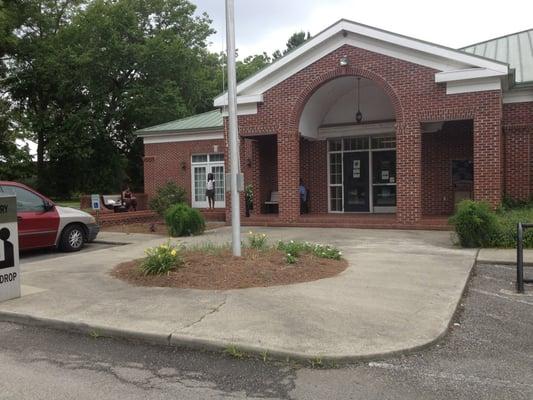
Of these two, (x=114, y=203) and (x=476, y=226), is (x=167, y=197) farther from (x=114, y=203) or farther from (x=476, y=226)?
(x=476, y=226)

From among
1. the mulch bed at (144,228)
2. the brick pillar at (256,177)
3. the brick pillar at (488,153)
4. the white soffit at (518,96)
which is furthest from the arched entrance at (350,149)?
the mulch bed at (144,228)

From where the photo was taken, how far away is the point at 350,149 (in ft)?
61.9

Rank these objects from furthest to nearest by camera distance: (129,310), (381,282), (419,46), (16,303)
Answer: (419,46) < (381,282) < (16,303) < (129,310)

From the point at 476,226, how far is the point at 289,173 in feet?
22.2

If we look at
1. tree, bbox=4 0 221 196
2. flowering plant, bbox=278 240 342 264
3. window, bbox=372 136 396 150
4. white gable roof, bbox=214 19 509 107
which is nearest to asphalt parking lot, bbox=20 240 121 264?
flowering plant, bbox=278 240 342 264

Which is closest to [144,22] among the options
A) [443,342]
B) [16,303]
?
[16,303]

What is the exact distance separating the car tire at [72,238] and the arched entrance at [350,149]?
309 inches

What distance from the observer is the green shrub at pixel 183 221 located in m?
15.0

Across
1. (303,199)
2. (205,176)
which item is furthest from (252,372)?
(205,176)

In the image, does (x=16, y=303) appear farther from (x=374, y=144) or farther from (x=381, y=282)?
(x=374, y=144)

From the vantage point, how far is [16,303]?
7371 millimetres

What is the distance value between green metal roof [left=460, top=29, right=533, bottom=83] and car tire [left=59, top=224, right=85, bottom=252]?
43.4 ft

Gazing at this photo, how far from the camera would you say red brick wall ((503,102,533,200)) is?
15.3 meters

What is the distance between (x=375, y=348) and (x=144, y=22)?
3623 centimetres
